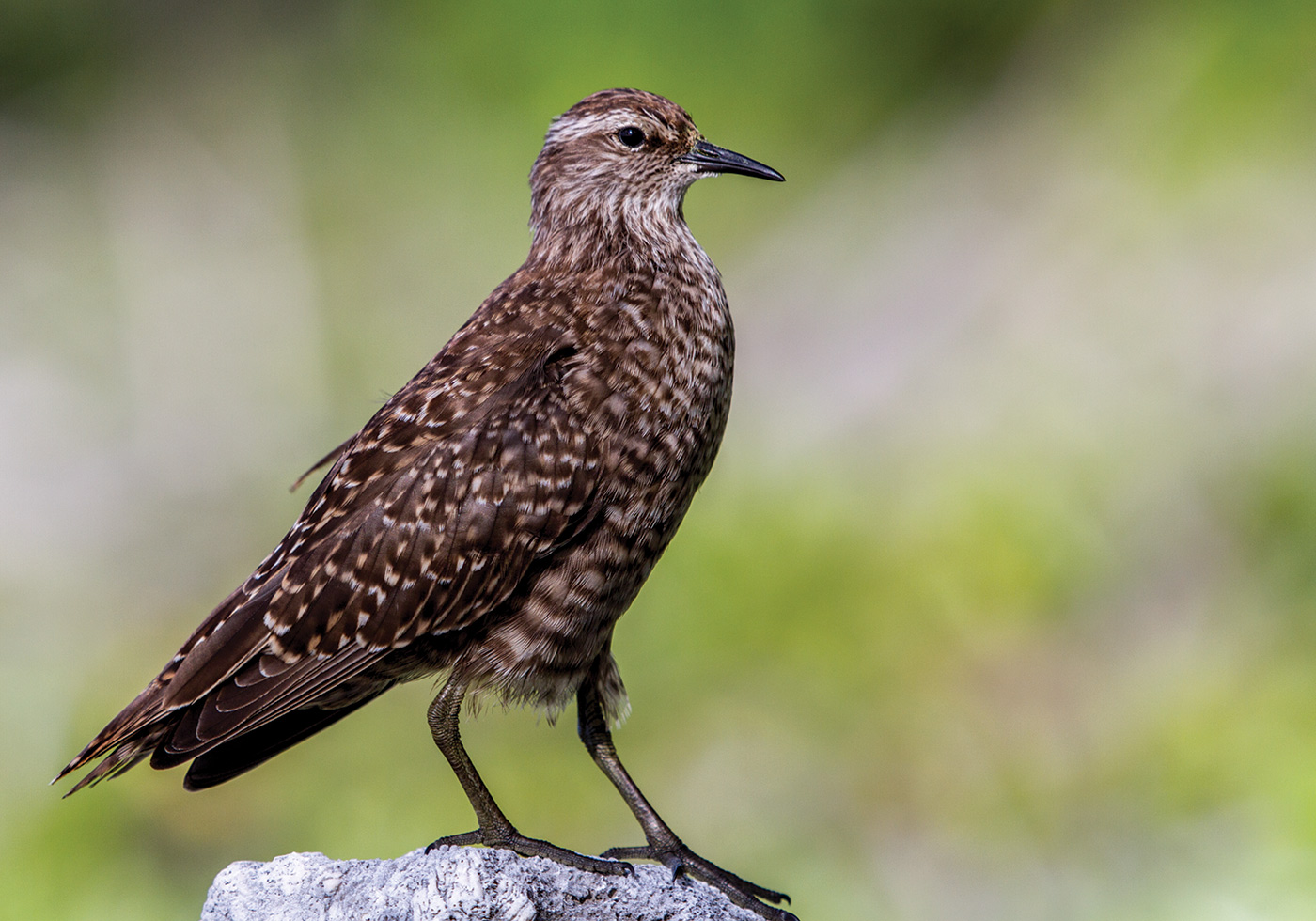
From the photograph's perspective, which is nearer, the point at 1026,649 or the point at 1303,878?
the point at 1303,878

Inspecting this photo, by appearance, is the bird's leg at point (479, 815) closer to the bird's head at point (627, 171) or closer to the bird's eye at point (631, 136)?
the bird's head at point (627, 171)

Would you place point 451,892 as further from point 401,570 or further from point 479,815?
point 401,570

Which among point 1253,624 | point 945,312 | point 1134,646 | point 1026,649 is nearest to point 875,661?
point 1026,649

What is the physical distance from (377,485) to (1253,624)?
20.2ft

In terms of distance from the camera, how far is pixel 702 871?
13.2 ft

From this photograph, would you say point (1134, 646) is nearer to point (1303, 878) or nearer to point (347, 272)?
point (1303, 878)

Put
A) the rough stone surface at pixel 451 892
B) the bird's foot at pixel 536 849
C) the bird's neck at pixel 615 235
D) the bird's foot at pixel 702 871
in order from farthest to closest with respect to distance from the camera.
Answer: the bird's neck at pixel 615 235 < the bird's foot at pixel 702 871 < the bird's foot at pixel 536 849 < the rough stone surface at pixel 451 892

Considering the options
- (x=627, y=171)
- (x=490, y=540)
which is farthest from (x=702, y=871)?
(x=627, y=171)

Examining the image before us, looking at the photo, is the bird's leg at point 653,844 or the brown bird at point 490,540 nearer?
the brown bird at point 490,540

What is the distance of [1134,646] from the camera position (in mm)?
8430

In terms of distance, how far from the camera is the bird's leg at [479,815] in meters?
3.72

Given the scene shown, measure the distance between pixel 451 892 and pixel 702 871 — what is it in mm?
856

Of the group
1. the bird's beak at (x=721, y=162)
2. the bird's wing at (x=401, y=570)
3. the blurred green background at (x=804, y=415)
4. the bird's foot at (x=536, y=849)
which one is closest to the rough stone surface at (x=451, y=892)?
the bird's foot at (x=536, y=849)

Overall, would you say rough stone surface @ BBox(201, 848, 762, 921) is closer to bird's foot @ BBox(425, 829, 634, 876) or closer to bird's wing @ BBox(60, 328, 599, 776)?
bird's foot @ BBox(425, 829, 634, 876)
